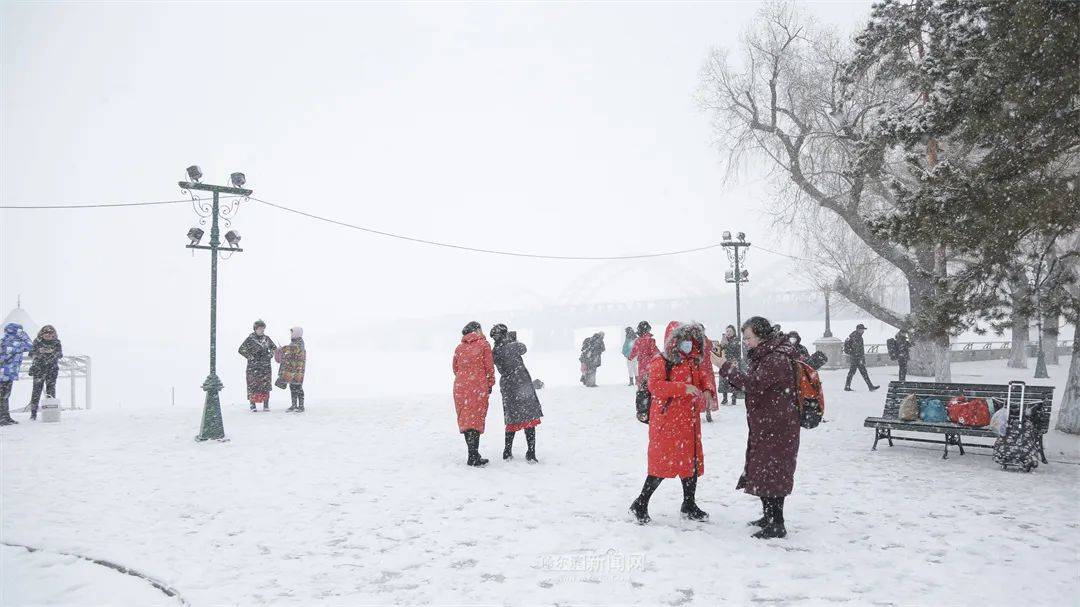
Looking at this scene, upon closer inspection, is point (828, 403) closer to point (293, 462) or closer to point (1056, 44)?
point (1056, 44)

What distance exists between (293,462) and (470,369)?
2.70 metres

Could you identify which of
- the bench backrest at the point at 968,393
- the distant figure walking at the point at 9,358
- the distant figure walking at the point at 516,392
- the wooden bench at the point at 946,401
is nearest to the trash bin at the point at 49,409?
the distant figure walking at the point at 9,358

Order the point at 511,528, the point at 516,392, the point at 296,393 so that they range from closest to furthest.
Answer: the point at 511,528 < the point at 516,392 < the point at 296,393

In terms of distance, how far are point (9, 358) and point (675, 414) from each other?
1228 cm

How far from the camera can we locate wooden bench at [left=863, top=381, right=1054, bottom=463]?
7.60m

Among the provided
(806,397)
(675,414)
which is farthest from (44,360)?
(806,397)

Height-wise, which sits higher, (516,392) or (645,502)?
(516,392)

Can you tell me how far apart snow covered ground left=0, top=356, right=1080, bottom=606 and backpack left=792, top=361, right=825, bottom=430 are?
94 cm

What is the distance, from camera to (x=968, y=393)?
8.57m

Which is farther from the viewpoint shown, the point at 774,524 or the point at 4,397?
the point at 4,397

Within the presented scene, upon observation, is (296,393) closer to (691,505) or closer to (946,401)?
(691,505)

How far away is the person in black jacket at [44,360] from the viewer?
39.1 ft

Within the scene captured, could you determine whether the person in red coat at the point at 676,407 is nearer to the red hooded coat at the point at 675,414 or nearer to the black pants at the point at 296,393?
the red hooded coat at the point at 675,414

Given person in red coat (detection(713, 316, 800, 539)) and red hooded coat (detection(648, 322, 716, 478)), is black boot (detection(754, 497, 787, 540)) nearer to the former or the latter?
person in red coat (detection(713, 316, 800, 539))
